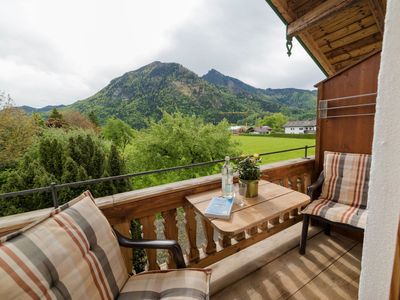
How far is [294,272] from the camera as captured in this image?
1644 mm

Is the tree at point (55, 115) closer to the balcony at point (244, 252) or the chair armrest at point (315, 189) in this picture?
the balcony at point (244, 252)

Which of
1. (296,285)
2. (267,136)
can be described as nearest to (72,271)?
(296,285)

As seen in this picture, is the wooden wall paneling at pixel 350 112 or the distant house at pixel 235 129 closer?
the wooden wall paneling at pixel 350 112

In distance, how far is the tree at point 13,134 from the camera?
380 inches

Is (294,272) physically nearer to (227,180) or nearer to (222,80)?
(227,180)

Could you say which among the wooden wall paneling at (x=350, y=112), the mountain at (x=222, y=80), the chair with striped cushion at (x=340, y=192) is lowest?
the chair with striped cushion at (x=340, y=192)

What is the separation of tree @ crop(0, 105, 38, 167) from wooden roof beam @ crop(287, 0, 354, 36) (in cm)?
1249

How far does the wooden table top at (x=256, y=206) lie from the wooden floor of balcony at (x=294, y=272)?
0.72 meters

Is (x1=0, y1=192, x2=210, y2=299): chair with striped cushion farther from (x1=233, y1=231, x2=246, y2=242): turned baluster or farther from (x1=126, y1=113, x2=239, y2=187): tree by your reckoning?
(x1=126, y1=113, x2=239, y2=187): tree

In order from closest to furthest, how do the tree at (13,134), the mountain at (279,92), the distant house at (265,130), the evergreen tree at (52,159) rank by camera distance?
the evergreen tree at (52,159) < the tree at (13,134) < the distant house at (265,130) < the mountain at (279,92)

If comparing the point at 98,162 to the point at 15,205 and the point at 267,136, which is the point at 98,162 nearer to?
the point at 15,205

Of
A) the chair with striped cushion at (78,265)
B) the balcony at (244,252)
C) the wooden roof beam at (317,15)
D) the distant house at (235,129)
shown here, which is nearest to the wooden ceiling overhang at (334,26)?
the wooden roof beam at (317,15)

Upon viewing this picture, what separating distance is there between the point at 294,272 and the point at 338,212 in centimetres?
65

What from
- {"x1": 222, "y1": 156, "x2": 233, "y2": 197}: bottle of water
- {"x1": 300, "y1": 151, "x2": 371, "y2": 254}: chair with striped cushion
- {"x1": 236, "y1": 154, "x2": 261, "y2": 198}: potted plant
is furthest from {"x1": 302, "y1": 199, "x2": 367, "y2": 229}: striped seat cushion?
{"x1": 222, "y1": 156, "x2": 233, "y2": 197}: bottle of water
